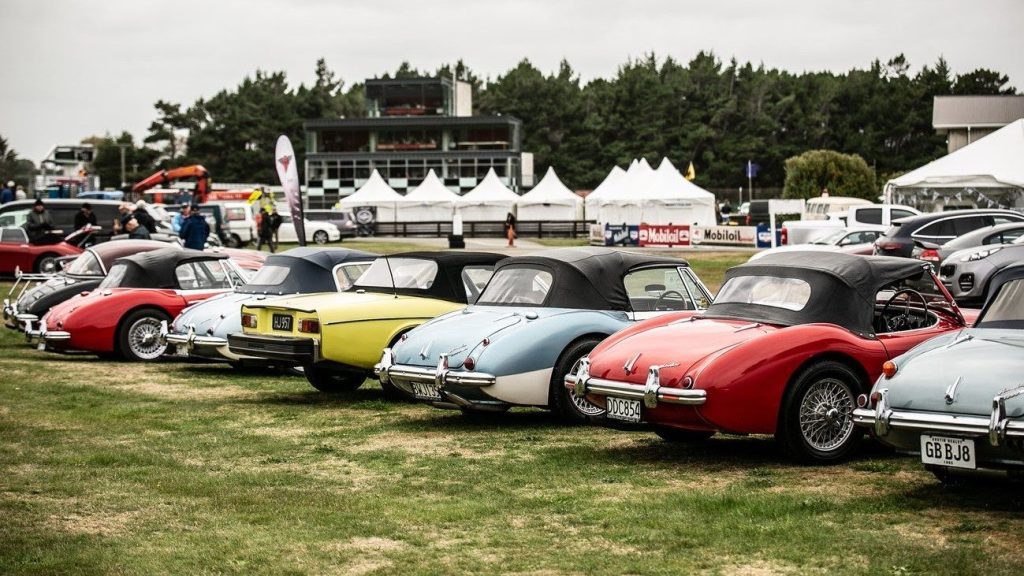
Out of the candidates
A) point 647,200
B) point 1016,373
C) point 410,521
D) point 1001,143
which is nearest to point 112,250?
point 410,521

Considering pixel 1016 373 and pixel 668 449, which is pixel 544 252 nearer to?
pixel 668 449

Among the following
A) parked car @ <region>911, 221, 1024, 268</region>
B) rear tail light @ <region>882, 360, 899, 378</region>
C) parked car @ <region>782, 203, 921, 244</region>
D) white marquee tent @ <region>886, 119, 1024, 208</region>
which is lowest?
rear tail light @ <region>882, 360, 899, 378</region>

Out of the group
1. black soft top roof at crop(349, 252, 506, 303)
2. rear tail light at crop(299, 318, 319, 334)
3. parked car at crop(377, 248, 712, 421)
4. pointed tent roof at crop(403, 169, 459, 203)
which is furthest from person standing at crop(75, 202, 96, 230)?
pointed tent roof at crop(403, 169, 459, 203)

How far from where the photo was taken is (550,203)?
6288 cm

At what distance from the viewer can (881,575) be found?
5.97 m

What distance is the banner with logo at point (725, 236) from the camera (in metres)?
47.4

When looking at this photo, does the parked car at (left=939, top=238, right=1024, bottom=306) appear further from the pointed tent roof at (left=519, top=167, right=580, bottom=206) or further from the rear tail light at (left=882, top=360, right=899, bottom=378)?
the pointed tent roof at (left=519, top=167, right=580, bottom=206)

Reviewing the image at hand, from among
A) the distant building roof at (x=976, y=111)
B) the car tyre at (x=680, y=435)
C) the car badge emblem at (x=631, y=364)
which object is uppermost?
the distant building roof at (x=976, y=111)

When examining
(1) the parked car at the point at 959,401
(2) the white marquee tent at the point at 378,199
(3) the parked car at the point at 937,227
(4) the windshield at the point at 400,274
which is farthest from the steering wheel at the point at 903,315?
(2) the white marquee tent at the point at 378,199

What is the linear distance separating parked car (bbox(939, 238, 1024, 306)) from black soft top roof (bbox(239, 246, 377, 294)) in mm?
10638

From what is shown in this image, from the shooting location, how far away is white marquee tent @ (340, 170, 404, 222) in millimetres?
65000

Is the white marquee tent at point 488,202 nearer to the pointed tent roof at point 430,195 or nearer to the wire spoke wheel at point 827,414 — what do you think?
the pointed tent roof at point 430,195

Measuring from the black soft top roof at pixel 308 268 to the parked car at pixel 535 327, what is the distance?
3.79m

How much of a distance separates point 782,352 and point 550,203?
5431 centimetres
